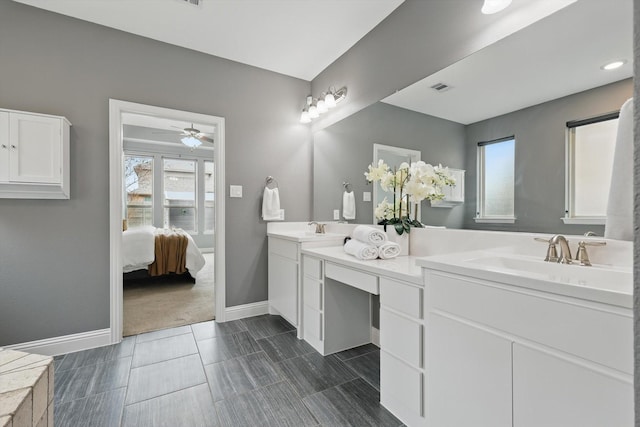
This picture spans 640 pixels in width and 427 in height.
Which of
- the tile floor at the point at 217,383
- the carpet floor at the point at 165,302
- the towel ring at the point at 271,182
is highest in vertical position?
the towel ring at the point at 271,182

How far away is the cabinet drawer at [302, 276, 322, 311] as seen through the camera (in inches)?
80.2

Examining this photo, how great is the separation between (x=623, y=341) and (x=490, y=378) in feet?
1.35

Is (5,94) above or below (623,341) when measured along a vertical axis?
above

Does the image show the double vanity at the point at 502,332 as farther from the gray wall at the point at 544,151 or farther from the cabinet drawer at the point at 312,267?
the cabinet drawer at the point at 312,267

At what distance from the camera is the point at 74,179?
2154 mm

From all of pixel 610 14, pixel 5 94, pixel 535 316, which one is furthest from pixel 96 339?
pixel 610 14

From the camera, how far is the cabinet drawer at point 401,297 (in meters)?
1.27

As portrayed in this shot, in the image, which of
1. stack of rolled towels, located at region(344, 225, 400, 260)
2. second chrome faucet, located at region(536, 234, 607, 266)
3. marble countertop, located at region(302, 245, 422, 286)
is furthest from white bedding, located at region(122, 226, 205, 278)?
second chrome faucet, located at region(536, 234, 607, 266)

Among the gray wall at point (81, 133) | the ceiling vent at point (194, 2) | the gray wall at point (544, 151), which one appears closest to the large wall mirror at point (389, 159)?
the gray wall at point (544, 151)

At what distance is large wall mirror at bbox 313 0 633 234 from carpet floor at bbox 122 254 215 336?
8.14ft

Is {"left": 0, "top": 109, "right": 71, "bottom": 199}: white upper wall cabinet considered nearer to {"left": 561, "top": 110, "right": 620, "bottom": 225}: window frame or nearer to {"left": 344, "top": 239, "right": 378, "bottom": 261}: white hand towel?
{"left": 344, "top": 239, "right": 378, "bottom": 261}: white hand towel

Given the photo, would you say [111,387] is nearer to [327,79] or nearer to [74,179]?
[74,179]

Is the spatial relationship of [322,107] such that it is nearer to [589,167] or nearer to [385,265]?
[385,265]

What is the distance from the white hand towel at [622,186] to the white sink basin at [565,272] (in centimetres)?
13
